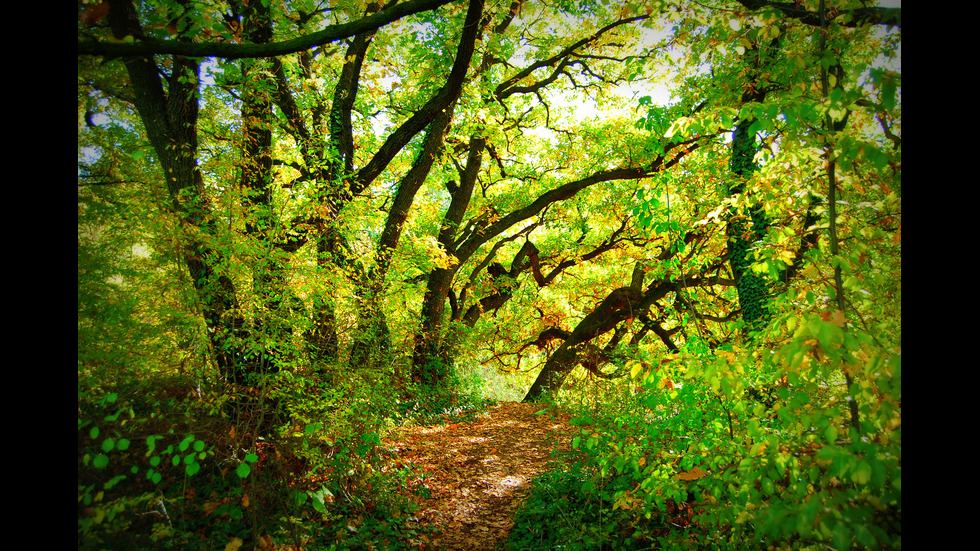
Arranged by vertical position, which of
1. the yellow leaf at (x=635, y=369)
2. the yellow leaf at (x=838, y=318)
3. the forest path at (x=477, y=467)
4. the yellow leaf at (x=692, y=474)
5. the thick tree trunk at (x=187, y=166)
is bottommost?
the forest path at (x=477, y=467)

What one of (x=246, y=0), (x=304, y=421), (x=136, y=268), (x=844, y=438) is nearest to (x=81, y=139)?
(x=136, y=268)

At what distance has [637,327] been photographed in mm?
11773

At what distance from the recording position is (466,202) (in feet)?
31.5

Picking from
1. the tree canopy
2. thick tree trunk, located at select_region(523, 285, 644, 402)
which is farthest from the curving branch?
thick tree trunk, located at select_region(523, 285, 644, 402)

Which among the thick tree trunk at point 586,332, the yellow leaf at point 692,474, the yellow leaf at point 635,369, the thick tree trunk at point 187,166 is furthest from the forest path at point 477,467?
the yellow leaf at point 635,369

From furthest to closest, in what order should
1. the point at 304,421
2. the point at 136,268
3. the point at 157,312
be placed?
the point at 136,268 → the point at 304,421 → the point at 157,312

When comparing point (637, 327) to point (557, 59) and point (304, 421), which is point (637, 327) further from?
point (304, 421)

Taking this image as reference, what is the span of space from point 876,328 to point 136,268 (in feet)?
21.1

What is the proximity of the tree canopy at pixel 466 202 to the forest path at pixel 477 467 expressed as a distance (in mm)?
1039

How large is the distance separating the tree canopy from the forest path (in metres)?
1.04

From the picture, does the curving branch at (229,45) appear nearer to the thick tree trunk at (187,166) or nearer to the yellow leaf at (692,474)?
the thick tree trunk at (187,166)

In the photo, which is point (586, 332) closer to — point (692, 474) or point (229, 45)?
point (692, 474)

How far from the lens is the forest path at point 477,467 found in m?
4.14

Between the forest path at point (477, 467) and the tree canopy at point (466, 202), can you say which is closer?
the tree canopy at point (466, 202)
